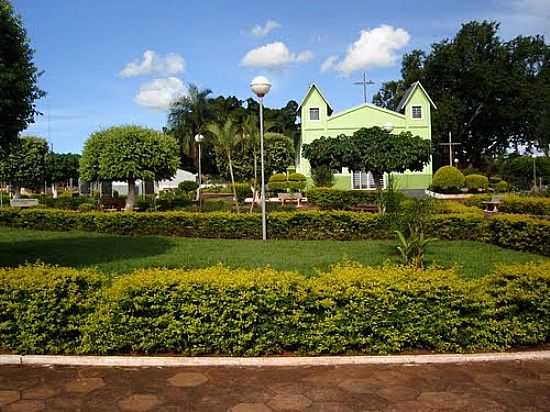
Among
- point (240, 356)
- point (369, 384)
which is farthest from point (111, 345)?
point (369, 384)

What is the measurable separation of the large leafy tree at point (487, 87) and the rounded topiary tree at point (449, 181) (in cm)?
1656

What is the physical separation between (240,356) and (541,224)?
27.5 ft

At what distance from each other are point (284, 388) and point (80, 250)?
8.49 meters

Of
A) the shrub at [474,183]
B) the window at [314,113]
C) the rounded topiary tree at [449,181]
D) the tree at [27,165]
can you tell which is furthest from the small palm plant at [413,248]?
the window at [314,113]

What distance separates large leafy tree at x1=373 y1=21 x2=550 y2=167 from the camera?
47.7 m

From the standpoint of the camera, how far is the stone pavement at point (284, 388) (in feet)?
11.8

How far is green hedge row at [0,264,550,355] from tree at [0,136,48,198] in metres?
27.1

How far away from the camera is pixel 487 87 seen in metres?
48.1

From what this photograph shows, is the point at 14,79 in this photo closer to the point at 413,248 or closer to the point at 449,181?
the point at 413,248

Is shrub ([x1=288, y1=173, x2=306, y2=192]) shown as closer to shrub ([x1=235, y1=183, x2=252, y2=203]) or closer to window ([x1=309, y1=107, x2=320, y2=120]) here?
shrub ([x1=235, y1=183, x2=252, y2=203])

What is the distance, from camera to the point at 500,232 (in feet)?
38.8

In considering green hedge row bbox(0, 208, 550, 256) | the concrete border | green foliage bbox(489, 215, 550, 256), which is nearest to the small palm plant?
green hedge row bbox(0, 208, 550, 256)

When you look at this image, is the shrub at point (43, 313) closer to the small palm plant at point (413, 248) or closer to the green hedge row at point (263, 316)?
the green hedge row at point (263, 316)

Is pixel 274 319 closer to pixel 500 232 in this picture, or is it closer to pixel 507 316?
pixel 507 316
